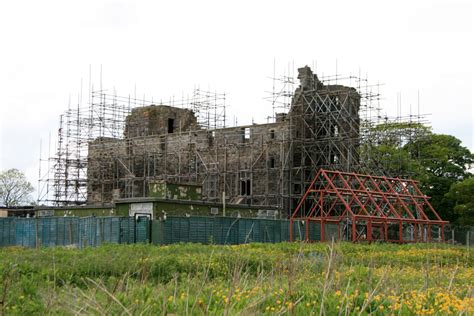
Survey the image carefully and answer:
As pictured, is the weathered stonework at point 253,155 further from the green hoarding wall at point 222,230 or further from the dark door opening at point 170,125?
the green hoarding wall at point 222,230

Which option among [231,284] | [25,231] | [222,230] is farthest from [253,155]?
[231,284]

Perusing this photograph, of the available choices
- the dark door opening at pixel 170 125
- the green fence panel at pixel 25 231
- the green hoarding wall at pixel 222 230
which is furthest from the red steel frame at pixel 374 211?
the dark door opening at pixel 170 125

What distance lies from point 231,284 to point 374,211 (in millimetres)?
34390

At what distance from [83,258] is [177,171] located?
38.5 m

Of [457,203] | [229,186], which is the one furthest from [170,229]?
[457,203]

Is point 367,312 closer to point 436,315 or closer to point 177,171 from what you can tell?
point 436,315

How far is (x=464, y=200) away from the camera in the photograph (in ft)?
168

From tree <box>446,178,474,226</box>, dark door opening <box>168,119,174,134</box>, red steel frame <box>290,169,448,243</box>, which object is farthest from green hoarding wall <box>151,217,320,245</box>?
dark door opening <box>168,119,174,134</box>

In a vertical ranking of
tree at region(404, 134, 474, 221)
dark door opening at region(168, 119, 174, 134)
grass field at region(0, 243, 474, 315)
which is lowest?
grass field at region(0, 243, 474, 315)

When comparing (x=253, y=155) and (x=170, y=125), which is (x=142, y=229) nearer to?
(x=253, y=155)

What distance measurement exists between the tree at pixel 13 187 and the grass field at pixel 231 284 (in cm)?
5107

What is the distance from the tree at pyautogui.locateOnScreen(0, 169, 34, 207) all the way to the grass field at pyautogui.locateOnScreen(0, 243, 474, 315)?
51.1 m

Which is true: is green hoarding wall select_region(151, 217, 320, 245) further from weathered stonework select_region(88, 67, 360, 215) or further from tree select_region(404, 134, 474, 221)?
tree select_region(404, 134, 474, 221)

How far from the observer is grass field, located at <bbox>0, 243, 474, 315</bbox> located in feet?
26.5
